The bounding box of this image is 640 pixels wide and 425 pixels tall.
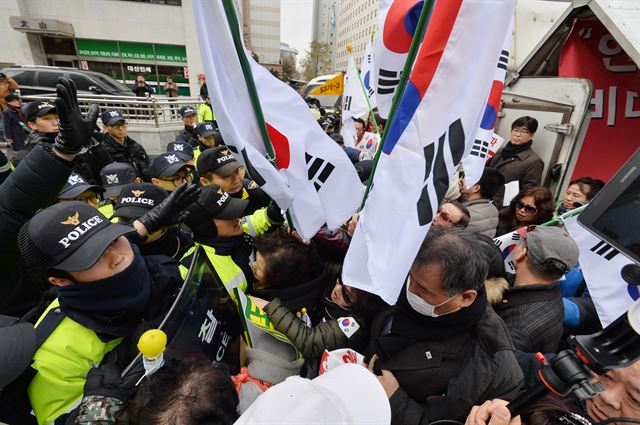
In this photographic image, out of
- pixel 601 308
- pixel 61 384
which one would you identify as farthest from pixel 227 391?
pixel 601 308

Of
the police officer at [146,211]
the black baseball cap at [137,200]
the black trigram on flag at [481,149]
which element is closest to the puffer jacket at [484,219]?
the black trigram on flag at [481,149]

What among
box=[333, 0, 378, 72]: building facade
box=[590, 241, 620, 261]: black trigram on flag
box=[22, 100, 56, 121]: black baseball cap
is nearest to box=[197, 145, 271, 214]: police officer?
box=[22, 100, 56, 121]: black baseball cap

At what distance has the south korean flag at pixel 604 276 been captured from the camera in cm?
189

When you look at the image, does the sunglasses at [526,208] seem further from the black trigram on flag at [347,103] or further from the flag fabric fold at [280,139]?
the black trigram on flag at [347,103]

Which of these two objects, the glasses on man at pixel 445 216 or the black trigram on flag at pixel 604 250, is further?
the glasses on man at pixel 445 216

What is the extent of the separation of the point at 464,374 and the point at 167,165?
134 inches

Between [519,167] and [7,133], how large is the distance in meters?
7.73

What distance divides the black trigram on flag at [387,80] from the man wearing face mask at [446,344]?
4.65 ft

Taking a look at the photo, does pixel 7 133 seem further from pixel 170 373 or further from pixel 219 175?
pixel 170 373

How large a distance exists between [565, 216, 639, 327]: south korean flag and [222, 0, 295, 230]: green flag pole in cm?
179

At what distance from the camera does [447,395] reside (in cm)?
136

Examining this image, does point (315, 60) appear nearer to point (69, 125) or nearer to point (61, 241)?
point (69, 125)

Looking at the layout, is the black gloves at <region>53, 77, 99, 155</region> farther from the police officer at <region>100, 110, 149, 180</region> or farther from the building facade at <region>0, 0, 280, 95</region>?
the building facade at <region>0, 0, 280, 95</region>

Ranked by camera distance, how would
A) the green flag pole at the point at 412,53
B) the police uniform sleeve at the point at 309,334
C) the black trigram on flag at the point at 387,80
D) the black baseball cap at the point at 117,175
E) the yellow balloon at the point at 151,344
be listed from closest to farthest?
1. the yellow balloon at the point at 151,344
2. the green flag pole at the point at 412,53
3. the police uniform sleeve at the point at 309,334
4. the black trigram on flag at the point at 387,80
5. the black baseball cap at the point at 117,175
